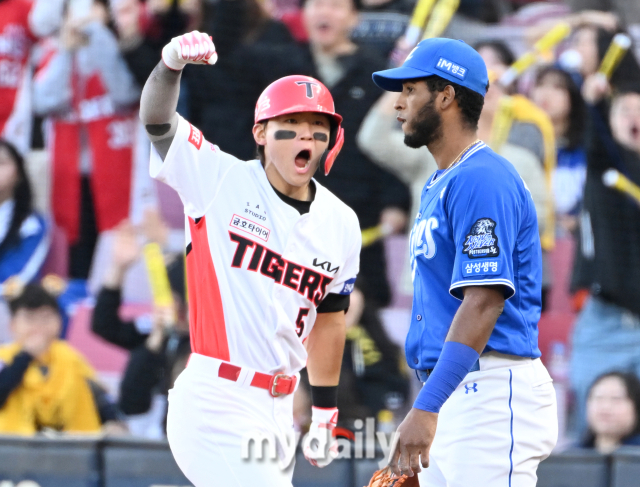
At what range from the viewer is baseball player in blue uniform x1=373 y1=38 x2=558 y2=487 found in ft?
7.55

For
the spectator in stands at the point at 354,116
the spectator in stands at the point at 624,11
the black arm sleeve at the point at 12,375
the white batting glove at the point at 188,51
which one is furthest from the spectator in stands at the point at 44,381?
the spectator in stands at the point at 624,11

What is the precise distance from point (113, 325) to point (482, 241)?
3165 millimetres

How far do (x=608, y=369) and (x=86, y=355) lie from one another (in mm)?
2935

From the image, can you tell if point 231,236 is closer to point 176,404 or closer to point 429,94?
point 176,404

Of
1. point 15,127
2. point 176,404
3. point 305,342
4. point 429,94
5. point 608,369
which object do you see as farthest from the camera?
point 15,127

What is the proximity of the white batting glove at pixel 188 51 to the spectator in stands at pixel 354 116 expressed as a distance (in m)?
2.37

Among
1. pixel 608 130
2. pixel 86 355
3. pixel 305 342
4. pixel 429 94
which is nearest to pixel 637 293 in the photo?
pixel 608 130

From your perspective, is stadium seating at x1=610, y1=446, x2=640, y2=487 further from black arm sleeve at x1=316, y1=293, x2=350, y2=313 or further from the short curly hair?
the short curly hair

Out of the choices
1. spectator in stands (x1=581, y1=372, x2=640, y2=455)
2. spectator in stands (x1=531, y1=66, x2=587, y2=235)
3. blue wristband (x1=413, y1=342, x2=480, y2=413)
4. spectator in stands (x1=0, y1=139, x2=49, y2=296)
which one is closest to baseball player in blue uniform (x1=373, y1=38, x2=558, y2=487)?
blue wristband (x1=413, y1=342, x2=480, y2=413)

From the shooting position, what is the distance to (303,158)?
291 cm

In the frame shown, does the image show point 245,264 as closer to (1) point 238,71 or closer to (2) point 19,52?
(1) point 238,71

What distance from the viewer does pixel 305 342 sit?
3.15 meters

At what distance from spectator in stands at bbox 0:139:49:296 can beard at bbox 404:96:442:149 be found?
3.34 meters

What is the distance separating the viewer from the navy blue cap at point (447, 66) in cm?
253
